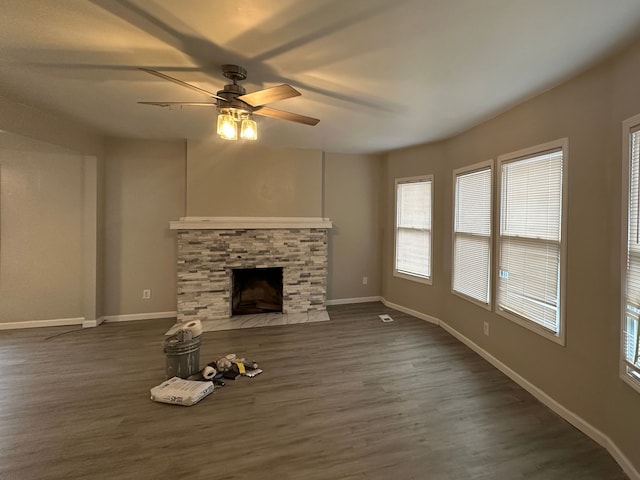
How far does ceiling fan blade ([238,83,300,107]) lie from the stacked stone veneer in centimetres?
262

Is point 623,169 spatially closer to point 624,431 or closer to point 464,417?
point 624,431

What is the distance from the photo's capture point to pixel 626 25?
5.13 ft

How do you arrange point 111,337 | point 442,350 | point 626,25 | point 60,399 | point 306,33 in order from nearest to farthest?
point 626,25 → point 306,33 → point 60,399 → point 442,350 → point 111,337

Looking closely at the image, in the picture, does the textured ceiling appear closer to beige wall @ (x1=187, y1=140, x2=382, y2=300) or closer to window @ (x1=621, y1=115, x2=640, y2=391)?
window @ (x1=621, y1=115, x2=640, y2=391)

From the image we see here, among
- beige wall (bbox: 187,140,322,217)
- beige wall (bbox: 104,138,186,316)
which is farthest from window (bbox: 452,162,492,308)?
beige wall (bbox: 104,138,186,316)

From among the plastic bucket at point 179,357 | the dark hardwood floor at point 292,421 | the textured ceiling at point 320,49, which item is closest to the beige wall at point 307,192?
the textured ceiling at point 320,49

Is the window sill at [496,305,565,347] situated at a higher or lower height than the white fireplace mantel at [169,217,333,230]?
lower

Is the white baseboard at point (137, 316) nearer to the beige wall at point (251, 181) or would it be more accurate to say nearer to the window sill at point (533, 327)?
the beige wall at point (251, 181)

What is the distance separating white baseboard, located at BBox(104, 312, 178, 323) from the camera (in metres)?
4.18

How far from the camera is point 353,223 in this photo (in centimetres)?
506

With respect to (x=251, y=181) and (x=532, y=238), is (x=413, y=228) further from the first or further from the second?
(x=251, y=181)

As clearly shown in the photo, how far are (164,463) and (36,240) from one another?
387cm

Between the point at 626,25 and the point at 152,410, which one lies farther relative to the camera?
the point at 152,410

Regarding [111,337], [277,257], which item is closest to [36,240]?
[111,337]
